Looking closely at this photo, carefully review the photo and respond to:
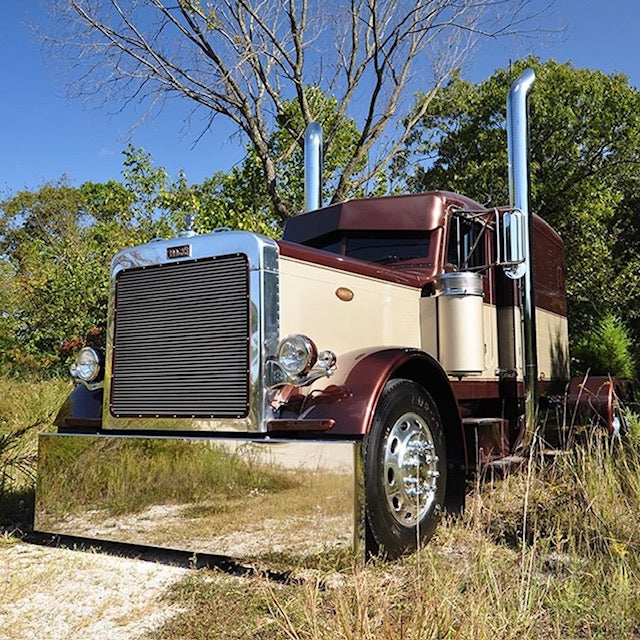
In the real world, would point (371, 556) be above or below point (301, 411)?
below

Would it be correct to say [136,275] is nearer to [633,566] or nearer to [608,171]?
[633,566]

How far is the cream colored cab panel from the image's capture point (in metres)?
4.18

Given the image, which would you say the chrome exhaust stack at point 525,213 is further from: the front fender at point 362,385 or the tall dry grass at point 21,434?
the tall dry grass at point 21,434

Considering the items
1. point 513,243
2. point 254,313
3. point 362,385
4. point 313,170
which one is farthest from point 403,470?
point 313,170

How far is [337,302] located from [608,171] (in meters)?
16.8

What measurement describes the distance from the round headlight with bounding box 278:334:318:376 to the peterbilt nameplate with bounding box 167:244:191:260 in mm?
862

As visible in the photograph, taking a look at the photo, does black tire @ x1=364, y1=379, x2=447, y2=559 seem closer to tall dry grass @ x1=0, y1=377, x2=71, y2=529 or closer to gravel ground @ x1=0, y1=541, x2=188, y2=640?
gravel ground @ x1=0, y1=541, x2=188, y2=640

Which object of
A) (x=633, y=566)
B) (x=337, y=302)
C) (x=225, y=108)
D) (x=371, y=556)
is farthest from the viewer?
(x=225, y=108)

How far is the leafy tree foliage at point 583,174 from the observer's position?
17938mm

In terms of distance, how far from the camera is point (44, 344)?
1487cm

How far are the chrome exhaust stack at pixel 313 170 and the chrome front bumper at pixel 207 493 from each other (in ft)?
13.3

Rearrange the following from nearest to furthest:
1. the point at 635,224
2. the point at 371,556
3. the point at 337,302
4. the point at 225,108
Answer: the point at 371,556, the point at 337,302, the point at 225,108, the point at 635,224

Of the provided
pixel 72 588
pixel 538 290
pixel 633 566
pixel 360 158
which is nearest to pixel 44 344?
pixel 360 158

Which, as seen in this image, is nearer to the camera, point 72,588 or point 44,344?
point 72,588
